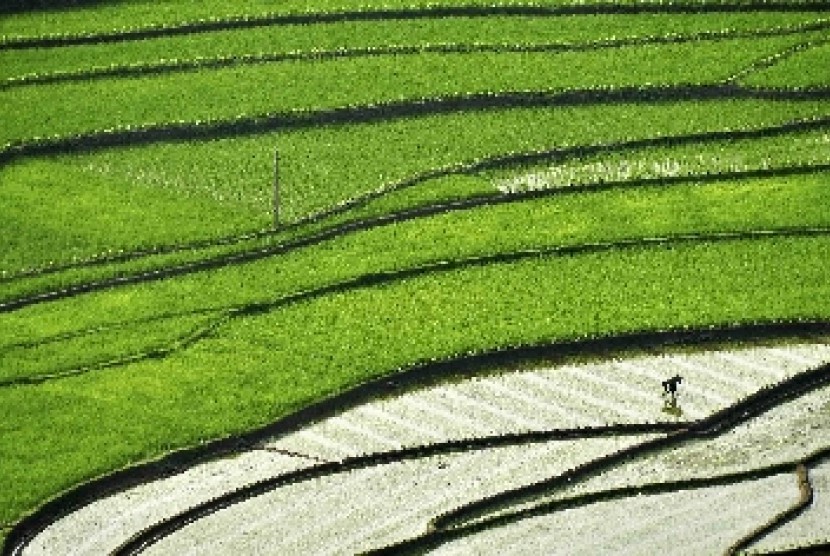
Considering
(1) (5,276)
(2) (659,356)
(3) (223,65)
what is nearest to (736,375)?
(2) (659,356)

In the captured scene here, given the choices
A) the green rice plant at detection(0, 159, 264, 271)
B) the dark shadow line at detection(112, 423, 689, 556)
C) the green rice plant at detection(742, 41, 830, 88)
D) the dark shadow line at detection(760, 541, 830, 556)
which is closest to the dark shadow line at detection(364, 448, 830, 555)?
the dark shadow line at detection(112, 423, 689, 556)

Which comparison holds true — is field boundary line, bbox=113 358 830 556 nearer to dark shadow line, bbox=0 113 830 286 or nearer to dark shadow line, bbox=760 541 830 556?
dark shadow line, bbox=760 541 830 556

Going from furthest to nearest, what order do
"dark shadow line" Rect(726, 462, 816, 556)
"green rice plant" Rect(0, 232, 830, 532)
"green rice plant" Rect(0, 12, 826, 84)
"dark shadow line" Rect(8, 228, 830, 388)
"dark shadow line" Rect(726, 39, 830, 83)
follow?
"green rice plant" Rect(0, 12, 826, 84) → "dark shadow line" Rect(726, 39, 830, 83) → "dark shadow line" Rect(8, 228, 830, 388) → "green rice plant" Rect(0, 232, 830, 532) → "dark shadow line" Rect(726, 462, 816, 556)

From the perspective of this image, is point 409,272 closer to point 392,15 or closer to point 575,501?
point 575,501

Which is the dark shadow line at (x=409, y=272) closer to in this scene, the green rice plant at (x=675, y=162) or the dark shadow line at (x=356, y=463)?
A: the green rice plant at (x=675, y=162)

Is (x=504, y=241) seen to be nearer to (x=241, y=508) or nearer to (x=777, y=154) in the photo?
(x=777, y=154)

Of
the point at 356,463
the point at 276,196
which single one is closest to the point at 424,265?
the point at 276,196

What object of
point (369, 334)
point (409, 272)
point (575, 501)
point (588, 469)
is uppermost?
point (409, 272)
